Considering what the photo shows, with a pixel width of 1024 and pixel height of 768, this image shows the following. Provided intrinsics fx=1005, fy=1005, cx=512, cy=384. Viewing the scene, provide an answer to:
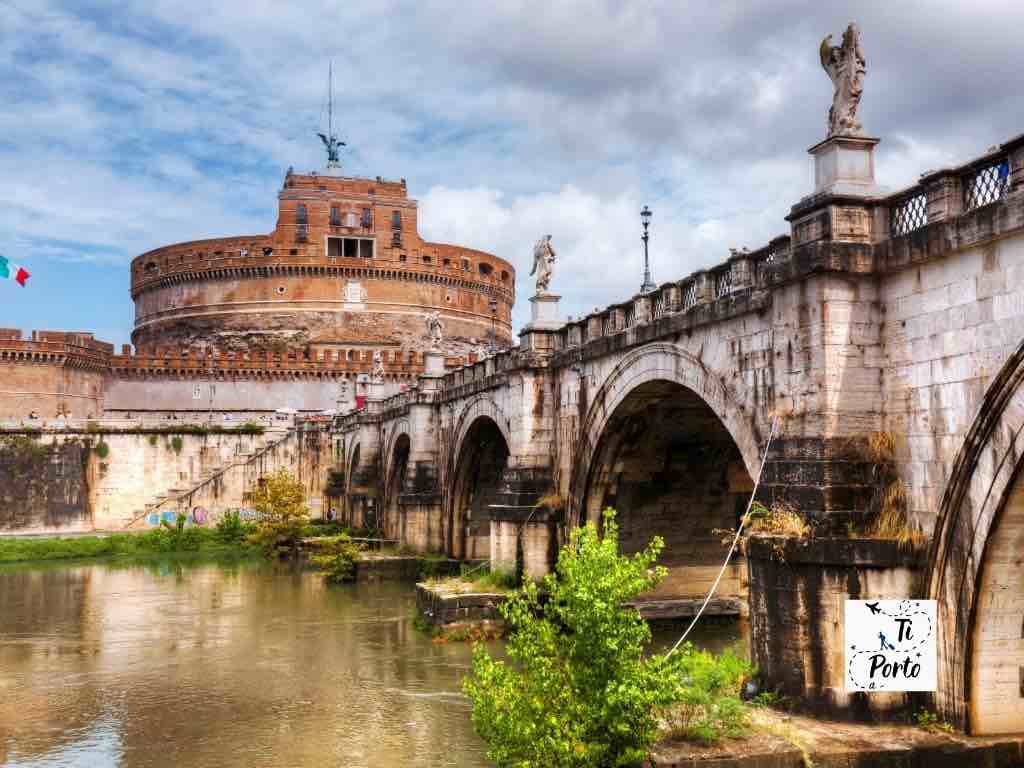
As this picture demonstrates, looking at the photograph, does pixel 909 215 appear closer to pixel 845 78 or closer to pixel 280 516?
pixel 845 78

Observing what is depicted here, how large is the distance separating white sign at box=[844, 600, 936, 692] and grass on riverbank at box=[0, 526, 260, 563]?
119ft

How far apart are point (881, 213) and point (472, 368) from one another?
18569mm

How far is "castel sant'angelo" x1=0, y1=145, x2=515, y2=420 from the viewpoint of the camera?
66500 millimetres

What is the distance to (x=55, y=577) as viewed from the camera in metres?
36.2

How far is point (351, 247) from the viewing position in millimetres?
78312

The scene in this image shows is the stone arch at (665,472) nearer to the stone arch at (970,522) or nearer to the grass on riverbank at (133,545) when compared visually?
the stone arch at (970,522)

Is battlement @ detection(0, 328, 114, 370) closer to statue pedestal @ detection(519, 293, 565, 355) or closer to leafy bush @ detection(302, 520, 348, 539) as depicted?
leafy bush @ detection(302, 520, 348, 539)

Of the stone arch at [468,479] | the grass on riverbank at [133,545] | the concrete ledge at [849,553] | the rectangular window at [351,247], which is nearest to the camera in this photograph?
the concrete ledge at [849,553]

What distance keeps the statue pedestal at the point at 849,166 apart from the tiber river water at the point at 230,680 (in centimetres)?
879

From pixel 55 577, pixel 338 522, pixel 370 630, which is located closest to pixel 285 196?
pixel 338 522

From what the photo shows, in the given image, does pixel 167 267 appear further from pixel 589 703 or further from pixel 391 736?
pixel 589 703

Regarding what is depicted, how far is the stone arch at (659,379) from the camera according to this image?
1449cm

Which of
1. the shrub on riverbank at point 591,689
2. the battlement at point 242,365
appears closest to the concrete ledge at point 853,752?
the shrub on riverbank at point 591,689

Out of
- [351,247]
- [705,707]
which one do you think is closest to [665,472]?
[705,707]
